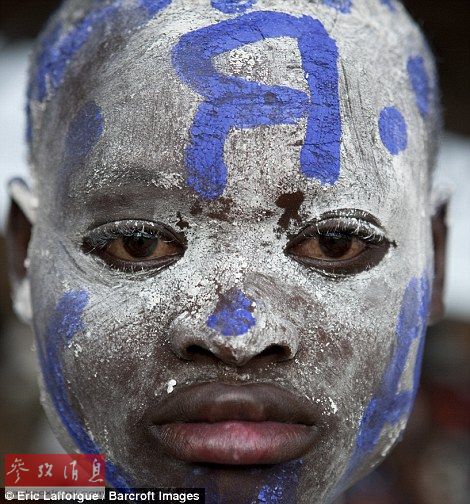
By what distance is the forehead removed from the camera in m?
1.97

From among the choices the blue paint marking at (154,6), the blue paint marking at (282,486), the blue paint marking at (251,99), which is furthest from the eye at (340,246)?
the blue paint marking at (154,6)

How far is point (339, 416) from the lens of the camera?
198 centimetres

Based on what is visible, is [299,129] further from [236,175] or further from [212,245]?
[212,245]

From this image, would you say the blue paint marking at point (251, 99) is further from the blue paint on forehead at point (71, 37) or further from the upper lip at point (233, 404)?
the upper lip at point (233, 404)

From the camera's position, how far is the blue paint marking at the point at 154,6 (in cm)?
220

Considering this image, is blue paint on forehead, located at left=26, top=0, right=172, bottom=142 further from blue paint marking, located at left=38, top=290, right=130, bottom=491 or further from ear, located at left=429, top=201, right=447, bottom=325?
ear, located at left=429, top=201, right=447, bottom=325

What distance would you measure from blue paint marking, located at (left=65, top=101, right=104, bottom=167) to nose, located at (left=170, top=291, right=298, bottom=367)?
1.83 ft

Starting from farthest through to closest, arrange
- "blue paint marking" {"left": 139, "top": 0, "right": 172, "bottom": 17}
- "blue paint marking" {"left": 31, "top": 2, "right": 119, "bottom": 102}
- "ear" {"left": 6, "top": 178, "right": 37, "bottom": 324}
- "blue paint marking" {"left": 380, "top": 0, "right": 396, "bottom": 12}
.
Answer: "ear" {"left": 6, "top": 178, "right": 37, "bottom": 324} < "blue paint marking" {"left": 380, "top": 0, "right": 396, "bottom": 12} < "blue paint marking" {"left": 31, "top": 2, "right": 119, "bottom": 102} < "blue paint marking" {"left": 139, "top": 0, "right": 172, "bottom": 17}

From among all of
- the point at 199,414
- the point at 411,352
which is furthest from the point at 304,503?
the point at 411,352

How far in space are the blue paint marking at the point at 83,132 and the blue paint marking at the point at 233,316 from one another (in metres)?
0.57

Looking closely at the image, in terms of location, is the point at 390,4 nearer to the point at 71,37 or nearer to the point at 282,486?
the point at 71,37

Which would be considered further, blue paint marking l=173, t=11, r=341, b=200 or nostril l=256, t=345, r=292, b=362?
blue paint marking l=173, t=11, r=341, b=200

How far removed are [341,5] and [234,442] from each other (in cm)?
121

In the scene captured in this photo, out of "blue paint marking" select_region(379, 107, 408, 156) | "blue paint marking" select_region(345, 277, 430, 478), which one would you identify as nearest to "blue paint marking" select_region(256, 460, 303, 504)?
"blue paint marking" select_region(345, 277, 430, 478)
